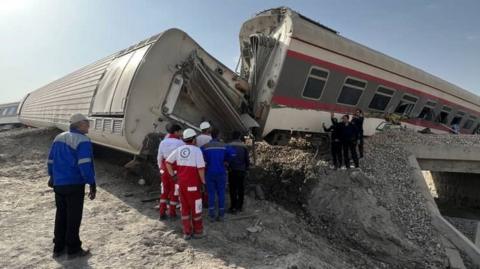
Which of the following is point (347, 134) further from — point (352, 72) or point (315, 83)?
point (352, 72)

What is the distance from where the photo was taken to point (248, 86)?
27.6ft

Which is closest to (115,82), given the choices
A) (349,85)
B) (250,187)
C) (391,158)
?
(250,187)

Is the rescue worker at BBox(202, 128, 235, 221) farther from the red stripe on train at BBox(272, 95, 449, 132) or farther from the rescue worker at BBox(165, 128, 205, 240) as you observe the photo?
the red stripe on train at BBox(272, 95, 449, 132)

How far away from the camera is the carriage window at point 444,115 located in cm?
1480

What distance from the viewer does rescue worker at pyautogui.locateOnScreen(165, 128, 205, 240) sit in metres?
5.00

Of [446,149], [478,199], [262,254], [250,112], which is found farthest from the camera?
[478,199]

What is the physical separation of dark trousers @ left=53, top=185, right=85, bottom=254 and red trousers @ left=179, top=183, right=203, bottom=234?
1330 millimetres

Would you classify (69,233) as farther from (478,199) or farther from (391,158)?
(478,199)

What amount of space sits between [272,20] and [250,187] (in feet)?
14.3

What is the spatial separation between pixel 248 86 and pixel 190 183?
13.1 ft

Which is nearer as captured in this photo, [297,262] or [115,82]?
[297,262]

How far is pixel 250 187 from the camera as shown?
786 cm

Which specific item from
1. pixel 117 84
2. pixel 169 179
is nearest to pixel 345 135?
pixel 169 179

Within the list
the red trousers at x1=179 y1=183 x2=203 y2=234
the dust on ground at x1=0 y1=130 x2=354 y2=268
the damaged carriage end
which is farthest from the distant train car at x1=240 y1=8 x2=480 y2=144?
the red trousers at x1=179 y1=183 x2=203 y2=234
